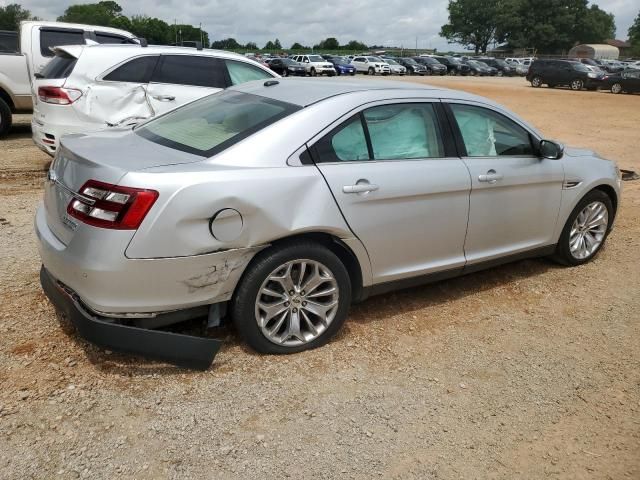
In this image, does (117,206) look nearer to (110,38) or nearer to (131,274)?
(131,274)

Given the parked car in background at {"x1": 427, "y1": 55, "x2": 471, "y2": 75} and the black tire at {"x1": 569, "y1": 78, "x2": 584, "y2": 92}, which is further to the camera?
the parked car in background at {"x1": 427, "y1": 55, "x2": 471, "y2": 75}

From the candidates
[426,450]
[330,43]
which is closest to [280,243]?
[426,450]

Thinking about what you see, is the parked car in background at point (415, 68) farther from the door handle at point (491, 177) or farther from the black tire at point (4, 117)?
the door handle at point (491, 177)

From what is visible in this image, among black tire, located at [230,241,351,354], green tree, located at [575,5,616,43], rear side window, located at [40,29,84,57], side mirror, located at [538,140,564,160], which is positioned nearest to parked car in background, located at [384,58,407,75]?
rear side window, located at [40,29,84,57]

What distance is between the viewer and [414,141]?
3865 millimetres

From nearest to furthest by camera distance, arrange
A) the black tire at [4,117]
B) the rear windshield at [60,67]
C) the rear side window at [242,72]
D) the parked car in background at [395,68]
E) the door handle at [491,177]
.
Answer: the door handle at [491,177] < the rear windshield at [60,67] < the rear side window at [242,72] < the black tire at [4,117] < the parked car in background at [395,68]

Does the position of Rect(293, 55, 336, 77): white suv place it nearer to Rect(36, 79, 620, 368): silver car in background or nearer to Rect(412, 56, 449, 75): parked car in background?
Rect(412, 56, 449, 75): parked car in background

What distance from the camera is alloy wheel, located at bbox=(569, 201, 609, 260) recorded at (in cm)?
503

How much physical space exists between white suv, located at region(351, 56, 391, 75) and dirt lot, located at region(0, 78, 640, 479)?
4624 centimetres

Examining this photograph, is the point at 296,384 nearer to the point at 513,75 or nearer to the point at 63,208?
the point at 63,208

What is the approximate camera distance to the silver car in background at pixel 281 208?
9.42 ft

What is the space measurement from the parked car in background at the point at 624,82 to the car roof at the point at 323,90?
99.5 feet

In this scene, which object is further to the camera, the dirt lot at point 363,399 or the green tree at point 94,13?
the green tree at point 94,13

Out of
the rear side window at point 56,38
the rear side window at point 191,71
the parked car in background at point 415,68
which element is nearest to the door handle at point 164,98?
the rear side window at point 191,71
